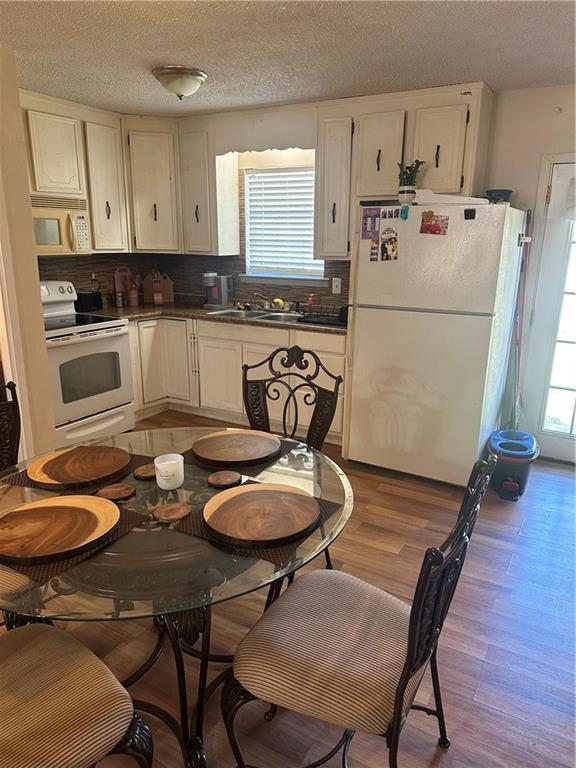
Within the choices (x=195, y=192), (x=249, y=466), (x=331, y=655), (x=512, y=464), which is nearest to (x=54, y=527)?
(x=249, y=466)

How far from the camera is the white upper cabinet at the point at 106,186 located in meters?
3.98

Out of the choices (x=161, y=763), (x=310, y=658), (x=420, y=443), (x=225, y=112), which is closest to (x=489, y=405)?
(x=420, y=443)

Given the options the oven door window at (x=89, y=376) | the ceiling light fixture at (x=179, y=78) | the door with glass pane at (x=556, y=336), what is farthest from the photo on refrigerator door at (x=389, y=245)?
the oven door window at (x=89, y=376)

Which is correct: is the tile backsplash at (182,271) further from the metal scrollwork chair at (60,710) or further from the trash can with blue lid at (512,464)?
the metal scrollwork chair at (60,710)

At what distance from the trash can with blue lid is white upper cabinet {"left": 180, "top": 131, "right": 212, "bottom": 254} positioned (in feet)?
9.08

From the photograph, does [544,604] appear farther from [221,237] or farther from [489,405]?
[221,237]

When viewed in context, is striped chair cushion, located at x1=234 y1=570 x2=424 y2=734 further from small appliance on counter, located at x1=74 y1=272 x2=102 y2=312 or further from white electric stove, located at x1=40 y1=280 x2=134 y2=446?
small appliance on counter, located at x1=74 y1=272 x2=102 y2=312

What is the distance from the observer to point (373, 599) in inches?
61.8

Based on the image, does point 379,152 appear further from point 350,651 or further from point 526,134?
point 350,651

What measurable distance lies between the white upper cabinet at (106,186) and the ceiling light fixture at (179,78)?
1248mm

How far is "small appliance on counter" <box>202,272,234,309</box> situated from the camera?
14.9ft

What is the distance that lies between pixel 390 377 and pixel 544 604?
148cm

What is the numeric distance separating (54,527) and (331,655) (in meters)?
0.80

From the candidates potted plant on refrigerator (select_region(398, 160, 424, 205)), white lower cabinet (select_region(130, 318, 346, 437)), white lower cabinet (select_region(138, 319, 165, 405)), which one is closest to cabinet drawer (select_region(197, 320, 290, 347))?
white lower cabinet (select_region(130, 318, 346, 437))
